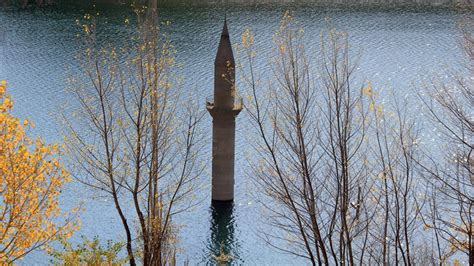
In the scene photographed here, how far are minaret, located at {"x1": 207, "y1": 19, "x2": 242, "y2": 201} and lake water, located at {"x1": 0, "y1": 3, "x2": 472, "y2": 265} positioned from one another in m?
0.71

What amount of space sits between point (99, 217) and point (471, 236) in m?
17.8

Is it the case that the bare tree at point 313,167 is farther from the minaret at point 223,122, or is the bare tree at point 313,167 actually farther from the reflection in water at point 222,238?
the minaret at point 223,122

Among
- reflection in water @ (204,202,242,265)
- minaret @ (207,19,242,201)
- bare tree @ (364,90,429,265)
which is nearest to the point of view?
bare tree @ (364,90,429,265)

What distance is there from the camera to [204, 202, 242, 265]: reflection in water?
30.0 metres

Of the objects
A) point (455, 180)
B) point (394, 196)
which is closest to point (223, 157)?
point (394, 196)

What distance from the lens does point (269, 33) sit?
55062mm

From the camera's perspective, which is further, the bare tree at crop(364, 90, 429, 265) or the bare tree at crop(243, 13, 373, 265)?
the bare tree at crop(243, 13, 373, 265)

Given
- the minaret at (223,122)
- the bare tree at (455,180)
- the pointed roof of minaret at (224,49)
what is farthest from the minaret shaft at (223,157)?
the bare tree at (455,180)

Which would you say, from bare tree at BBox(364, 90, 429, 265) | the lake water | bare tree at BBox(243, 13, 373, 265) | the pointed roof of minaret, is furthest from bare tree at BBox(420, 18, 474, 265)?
the pointed roof of minaret

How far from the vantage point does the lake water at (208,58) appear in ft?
105

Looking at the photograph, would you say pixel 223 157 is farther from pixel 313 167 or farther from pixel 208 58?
pixel 208 58

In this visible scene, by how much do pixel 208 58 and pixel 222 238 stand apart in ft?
63.7

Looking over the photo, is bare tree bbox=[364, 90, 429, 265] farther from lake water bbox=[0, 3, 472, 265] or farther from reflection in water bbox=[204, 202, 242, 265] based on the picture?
reflection in water bbox=[204, 202, 242, 265]

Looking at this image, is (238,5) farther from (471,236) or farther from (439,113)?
(471,236)
